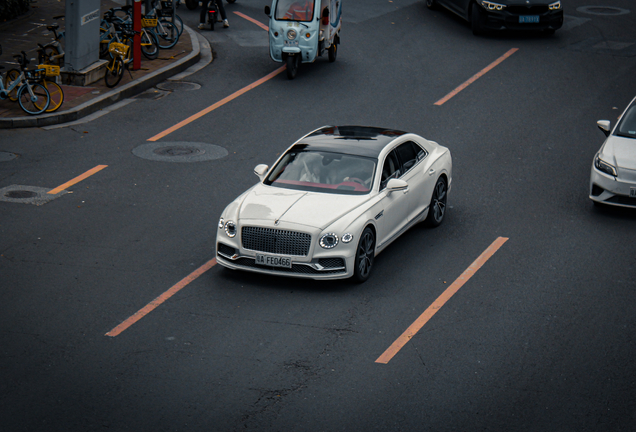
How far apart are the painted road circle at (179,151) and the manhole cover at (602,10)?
15687 mm

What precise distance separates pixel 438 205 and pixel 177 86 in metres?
8.97

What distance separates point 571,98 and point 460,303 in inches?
407

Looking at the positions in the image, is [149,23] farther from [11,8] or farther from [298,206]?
[298,206]

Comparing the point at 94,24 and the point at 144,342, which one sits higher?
the point at 94,24

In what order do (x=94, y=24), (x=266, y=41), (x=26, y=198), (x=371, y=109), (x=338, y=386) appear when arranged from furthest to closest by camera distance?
1. (x=266, y=41)
2. (x=94, y=24)
3. (x=371, y=109)
4. (x=26, y=198)
5. (x=338, y=386)

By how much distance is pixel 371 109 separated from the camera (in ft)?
57.6

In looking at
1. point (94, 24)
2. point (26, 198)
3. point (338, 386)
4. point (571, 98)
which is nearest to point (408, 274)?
point (338, 386)

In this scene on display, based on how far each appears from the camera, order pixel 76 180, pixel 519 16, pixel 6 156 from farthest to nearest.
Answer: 1. pixel 519 16
2. pixel 6 156
3. pixel 76 180

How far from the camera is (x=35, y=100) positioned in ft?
54.0

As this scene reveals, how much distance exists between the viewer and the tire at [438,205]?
39.3 feet

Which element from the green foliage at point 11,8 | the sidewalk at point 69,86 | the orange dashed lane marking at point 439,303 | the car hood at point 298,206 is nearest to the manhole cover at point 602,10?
the sidewalk at point 69,86

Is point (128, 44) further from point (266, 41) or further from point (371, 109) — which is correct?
point (371, 109)

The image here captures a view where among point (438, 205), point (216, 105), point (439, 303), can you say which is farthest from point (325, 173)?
point (216, 105)

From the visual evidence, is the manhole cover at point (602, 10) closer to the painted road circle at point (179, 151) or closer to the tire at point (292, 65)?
the tire at point (292, 65)
